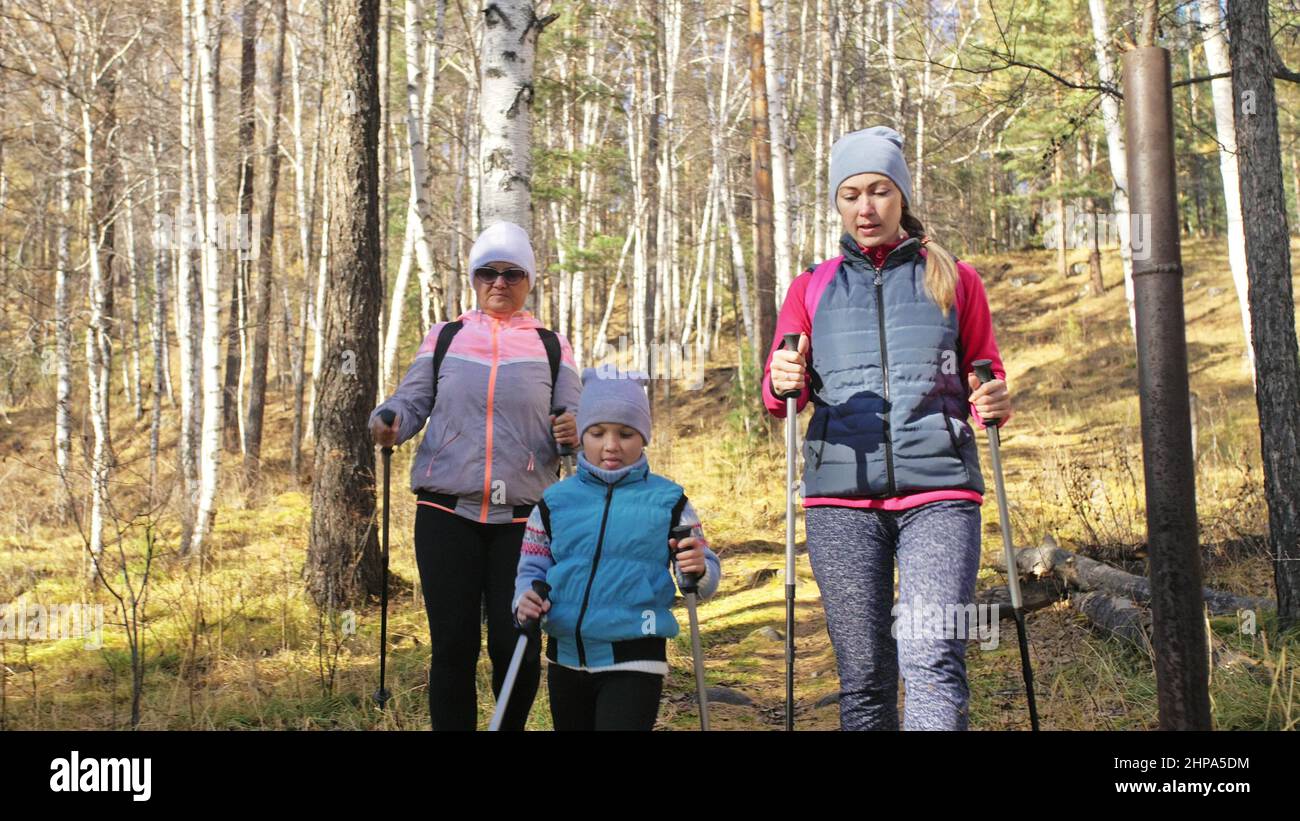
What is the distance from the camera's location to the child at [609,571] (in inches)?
119

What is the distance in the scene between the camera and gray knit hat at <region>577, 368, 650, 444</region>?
3260 millimetres

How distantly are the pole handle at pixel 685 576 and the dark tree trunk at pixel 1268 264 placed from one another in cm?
368

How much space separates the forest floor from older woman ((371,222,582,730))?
1333 millimetres

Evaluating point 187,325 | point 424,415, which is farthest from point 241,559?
point 424,415

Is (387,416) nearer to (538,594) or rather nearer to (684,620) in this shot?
(538,594)

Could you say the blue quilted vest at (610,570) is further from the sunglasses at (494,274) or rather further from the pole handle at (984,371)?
the sunglasses at (494,274)

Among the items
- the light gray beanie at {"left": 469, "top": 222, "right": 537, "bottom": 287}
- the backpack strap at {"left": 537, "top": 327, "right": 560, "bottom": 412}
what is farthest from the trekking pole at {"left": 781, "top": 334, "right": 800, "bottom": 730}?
the light gray beanie at {"left": 469, "top": 222, "right": 537, "bottom": 287}

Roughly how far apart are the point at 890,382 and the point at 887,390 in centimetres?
2

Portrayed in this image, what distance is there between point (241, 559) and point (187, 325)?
14.2 feet

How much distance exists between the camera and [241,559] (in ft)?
30.8

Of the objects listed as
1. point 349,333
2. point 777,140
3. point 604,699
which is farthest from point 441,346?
point 777,140

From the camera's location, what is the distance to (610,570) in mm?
3090

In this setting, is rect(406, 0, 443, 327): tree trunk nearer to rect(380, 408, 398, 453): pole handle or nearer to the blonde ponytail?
rect(380, 408, 398, 453): pole handle
